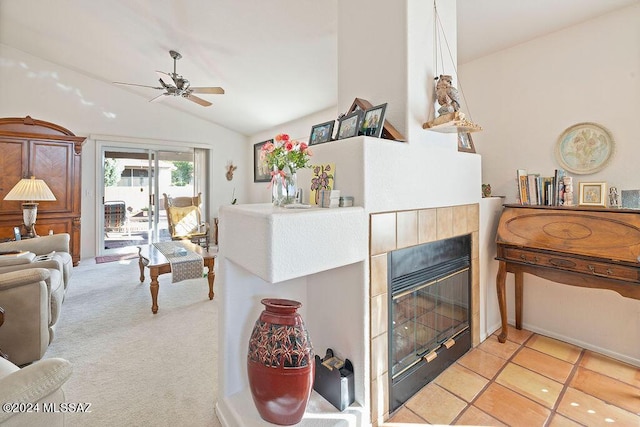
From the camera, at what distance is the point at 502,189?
114 inches

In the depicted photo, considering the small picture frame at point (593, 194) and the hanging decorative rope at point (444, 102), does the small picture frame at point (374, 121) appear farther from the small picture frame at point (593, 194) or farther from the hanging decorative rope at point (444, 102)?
the small picture frame at point (593, 194)

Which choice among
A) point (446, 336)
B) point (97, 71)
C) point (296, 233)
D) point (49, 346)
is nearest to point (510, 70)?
point (446, 336)

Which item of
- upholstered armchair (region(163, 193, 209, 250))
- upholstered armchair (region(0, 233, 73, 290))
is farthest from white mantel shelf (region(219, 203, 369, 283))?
upholstered armchair (region(163, 193, 209, 250))

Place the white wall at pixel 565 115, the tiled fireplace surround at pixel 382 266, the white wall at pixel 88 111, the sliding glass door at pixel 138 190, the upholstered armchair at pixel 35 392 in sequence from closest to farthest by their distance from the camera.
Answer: the upholstered armchair at pixel 35 392, the tiled fireplace surround at pixel 382 266, the white wall at pixel 565 115, the white wall at pixel 88 111, the sliding glass door at pixel 138 190

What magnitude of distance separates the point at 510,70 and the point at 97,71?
20.5 feet

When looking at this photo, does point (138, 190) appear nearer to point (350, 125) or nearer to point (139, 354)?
point (139, 354)

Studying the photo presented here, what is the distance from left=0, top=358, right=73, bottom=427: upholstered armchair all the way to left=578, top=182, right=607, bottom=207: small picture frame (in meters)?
3.30

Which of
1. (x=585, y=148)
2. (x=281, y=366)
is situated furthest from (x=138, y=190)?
(x=585, y=148)

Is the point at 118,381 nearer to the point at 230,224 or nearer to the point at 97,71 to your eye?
the point at 230,224

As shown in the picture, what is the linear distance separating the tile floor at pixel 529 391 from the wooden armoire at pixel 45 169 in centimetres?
572

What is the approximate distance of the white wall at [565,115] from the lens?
215cm

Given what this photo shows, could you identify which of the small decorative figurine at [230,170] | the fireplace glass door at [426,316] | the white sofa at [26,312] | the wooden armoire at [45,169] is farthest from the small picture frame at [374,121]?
the small decorative figurine at [230,170]

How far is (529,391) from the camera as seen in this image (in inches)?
74.7

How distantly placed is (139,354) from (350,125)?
2.39 meters
